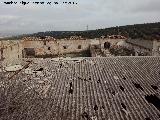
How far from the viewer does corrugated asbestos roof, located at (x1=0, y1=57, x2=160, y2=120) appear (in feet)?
41.0

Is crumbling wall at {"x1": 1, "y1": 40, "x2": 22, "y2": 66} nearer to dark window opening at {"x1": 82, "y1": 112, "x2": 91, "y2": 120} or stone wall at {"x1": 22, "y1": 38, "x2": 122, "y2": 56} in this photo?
dark window opening at {"x1": 82, "y1": 112, "x2": 91, "y2": 120}

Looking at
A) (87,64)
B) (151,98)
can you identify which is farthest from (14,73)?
(151,98)

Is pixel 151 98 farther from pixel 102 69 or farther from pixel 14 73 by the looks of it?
pixel 14 73

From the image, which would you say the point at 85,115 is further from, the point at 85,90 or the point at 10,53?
the point at 10,53

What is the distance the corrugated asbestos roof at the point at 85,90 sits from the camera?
41.0ft

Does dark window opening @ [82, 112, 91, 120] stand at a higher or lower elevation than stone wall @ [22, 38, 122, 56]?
higher

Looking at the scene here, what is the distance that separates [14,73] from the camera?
1845cm

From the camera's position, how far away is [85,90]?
621 inches

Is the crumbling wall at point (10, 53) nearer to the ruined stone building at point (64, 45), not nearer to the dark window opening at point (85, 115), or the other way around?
the ruined stone building at point (64, 45)

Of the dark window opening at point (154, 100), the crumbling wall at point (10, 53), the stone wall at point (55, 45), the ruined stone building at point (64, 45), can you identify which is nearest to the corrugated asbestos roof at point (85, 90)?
the dark window opening at point (154, 100)

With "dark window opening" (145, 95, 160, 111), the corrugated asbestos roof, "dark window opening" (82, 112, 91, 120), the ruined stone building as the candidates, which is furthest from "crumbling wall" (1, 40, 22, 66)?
"dark window opening" (145, 95, 160, 111)

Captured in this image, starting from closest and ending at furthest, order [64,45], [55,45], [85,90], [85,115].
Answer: [85,115]
[85,90]
[55,45]
[64,45]

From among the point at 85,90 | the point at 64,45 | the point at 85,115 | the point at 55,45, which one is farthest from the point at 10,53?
the point at 64,45

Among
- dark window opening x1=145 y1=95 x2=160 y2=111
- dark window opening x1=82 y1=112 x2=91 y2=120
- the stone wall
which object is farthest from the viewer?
the stone wall
